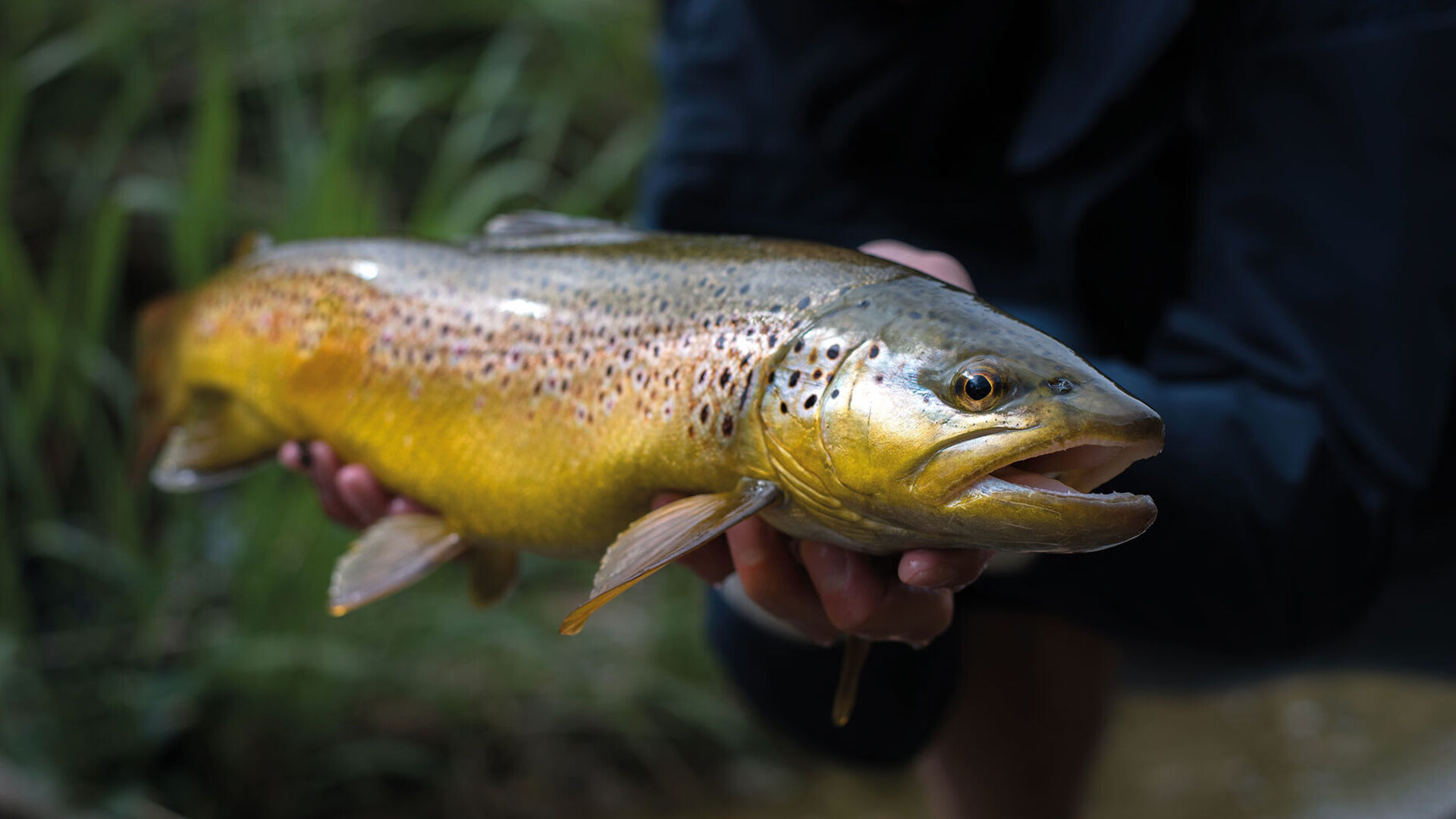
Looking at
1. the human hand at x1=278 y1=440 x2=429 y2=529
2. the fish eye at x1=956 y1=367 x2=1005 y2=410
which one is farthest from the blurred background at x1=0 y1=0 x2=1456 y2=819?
the fish eye at x1=956 y1=367 x2=1005 y2=410

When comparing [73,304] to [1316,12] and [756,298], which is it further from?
[1316,12]

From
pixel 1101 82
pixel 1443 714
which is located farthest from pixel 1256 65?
pixel 1443 714

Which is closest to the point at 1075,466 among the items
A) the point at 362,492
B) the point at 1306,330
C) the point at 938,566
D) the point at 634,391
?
the point at 938,566

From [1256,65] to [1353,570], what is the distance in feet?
1.96

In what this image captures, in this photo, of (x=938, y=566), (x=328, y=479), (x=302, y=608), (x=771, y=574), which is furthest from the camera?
(x=302, y=608)

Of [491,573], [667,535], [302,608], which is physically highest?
[667,535]

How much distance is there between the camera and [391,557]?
1062mm

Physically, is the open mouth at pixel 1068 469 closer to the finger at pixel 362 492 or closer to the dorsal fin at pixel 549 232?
the dorsal fin at pixel 549 232

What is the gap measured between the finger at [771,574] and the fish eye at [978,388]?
22 centimetres

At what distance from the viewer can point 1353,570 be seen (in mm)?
1256

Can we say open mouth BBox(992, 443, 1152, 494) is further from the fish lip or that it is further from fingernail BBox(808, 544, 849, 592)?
fingernail BBox(808, 544, 849, 592)

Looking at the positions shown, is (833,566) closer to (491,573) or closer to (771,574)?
(771,574)

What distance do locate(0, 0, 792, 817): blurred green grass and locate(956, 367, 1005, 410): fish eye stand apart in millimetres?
1463

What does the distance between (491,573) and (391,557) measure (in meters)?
0.12
